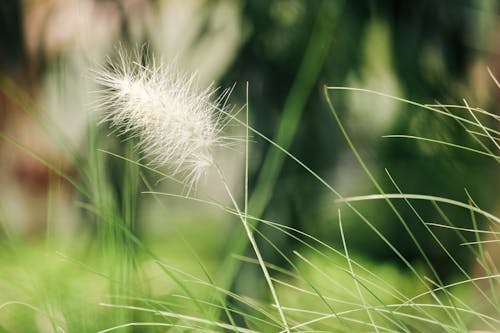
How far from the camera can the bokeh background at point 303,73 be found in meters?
Answer: 0.90

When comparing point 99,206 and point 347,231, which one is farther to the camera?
point 347,231

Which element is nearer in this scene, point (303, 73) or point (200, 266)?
point (200, 266)

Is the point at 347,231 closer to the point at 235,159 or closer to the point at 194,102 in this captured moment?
the point at 235,159

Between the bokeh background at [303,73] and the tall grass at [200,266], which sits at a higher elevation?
the bokeh background at [303,73]

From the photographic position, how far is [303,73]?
82 cm

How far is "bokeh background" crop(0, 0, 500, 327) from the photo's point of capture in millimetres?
898

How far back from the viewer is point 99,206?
1.94 ft

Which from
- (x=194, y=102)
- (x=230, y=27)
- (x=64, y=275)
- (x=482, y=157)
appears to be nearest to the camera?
(x=194, y=102)

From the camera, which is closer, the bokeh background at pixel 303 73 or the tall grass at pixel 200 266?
the tall grass at pixel 200 266

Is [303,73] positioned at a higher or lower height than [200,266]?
higher

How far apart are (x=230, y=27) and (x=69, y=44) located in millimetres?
200

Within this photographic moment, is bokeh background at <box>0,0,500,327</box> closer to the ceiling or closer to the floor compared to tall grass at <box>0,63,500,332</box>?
closer to the ceiling

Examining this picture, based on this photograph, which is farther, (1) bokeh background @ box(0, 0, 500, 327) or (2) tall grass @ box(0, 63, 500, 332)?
(1) bokeh background @ box(0, 0, 500, 327)

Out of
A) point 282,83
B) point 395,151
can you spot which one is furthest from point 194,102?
point 395,151
